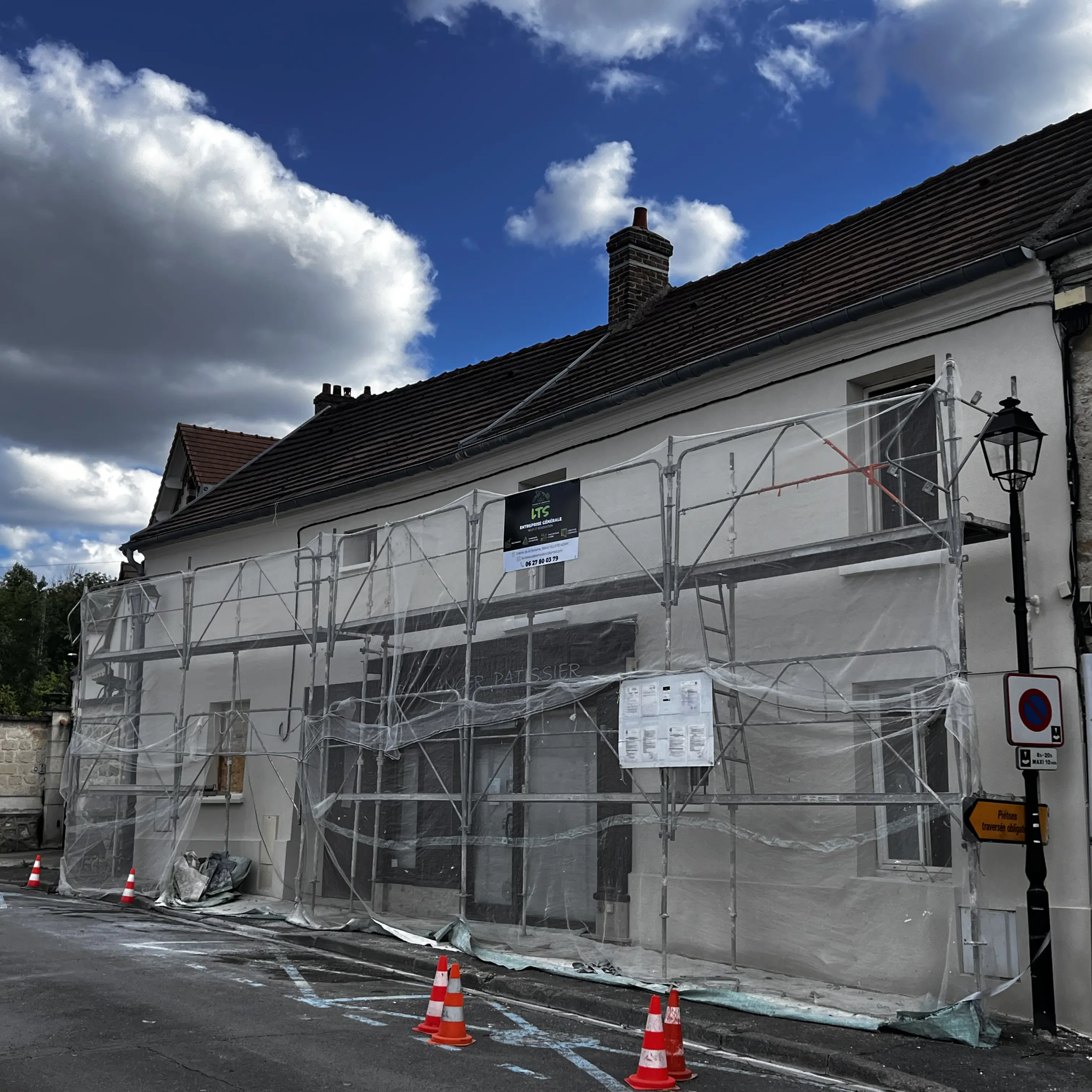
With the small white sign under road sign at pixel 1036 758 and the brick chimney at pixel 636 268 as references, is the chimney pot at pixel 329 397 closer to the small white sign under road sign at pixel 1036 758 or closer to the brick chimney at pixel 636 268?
the brick chimney at pixel 636 268

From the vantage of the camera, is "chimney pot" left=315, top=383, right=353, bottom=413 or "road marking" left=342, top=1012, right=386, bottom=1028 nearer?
"road marking" left=342, top=1012, right=386, bottom=1028

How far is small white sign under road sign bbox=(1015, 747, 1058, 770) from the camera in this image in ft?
27.0

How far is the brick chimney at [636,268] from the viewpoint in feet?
56.5

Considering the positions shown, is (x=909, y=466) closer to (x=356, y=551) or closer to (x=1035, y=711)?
(x=1035, y=711)

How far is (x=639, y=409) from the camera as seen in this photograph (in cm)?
1353

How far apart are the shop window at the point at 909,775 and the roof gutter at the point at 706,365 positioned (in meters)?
3.67

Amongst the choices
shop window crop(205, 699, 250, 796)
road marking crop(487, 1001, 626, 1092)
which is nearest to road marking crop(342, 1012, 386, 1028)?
road marking crop(487, 1001, 626, 1092)

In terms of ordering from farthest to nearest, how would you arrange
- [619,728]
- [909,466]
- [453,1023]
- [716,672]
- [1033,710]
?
[619,728] → [909,466] → [716,672] → [1033,710] → [453,1023]

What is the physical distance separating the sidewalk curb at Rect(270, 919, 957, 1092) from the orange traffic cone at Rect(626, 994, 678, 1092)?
4.49ft

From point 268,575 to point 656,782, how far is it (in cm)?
827

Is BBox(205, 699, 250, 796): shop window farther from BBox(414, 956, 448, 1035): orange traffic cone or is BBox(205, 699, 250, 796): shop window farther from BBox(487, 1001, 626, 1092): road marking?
BBox(414, 956, 448, 1035): orange traffic cone

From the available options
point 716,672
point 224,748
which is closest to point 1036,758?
point 716,672

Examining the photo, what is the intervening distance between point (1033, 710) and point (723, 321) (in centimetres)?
702

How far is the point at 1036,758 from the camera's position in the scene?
8250 millimetres
